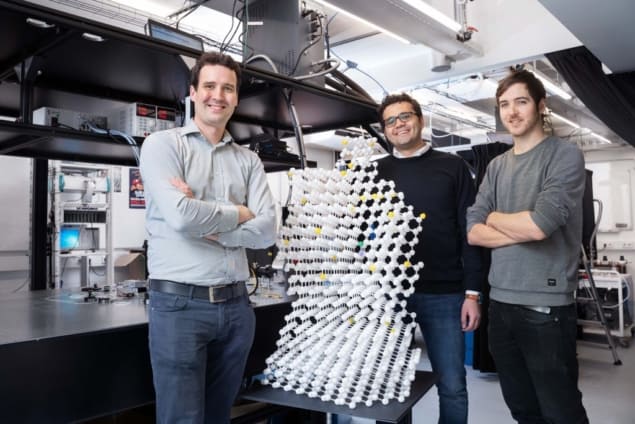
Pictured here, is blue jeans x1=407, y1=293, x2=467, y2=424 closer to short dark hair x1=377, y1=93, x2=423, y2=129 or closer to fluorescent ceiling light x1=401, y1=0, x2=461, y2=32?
short dark hair x1=377, y1=93, x2=423, y2=129

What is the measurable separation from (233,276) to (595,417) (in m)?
3.00

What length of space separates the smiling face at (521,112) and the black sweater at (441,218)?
25 centimetres

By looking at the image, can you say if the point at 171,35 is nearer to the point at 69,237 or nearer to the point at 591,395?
the point at 591,395

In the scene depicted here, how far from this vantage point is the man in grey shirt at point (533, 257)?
1648 millimetres

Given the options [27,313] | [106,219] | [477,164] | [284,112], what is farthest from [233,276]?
[106,219]

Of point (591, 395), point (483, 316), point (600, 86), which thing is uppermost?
point (600, 86)

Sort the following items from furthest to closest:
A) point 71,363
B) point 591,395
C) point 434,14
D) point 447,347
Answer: point 591,395
point 434,14
point 447,347
point 71,363

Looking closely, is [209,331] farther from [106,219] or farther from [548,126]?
[106,219]

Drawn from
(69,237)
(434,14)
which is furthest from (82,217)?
(434,14)

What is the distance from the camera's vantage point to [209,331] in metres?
1.42

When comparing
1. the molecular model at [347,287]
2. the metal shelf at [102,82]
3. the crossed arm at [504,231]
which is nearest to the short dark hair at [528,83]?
the crossed arm at [504,231]

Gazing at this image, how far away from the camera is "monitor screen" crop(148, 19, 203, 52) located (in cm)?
210

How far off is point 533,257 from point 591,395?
2.77 metres

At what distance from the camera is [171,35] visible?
2.19 meters
